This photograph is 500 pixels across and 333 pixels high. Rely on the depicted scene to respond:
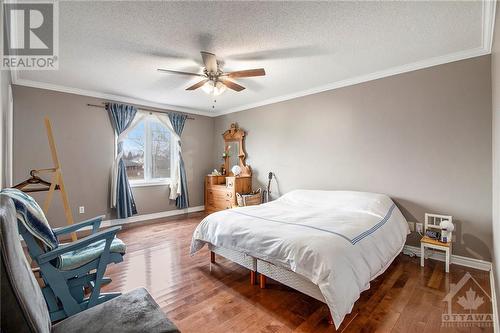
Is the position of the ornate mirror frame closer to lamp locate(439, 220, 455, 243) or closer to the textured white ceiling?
the textured white ceiling

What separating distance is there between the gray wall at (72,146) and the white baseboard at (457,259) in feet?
15.1

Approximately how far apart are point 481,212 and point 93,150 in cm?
565

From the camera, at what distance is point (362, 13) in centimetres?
194

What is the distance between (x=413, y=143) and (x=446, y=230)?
1093mm

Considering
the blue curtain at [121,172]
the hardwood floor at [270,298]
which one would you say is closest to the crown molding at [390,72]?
the hardwood floor at [270,298]

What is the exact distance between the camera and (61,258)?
5.79 ft

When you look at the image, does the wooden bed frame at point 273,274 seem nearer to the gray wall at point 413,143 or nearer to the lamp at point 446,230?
the lamp at point 446,230

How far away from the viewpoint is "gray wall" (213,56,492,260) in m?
2.57

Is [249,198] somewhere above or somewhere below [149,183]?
below

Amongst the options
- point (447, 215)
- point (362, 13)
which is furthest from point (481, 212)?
point (362, 13)

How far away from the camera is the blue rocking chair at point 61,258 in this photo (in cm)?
151

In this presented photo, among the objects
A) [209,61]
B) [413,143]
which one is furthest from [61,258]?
[413,143]

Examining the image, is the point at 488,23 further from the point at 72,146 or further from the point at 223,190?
the point at 72,146

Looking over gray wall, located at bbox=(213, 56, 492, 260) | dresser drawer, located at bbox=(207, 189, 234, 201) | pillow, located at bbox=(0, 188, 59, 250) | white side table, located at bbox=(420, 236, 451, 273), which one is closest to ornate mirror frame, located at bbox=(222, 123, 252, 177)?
dresser drawer, located at bbox=(207, 189, 234, 201)
